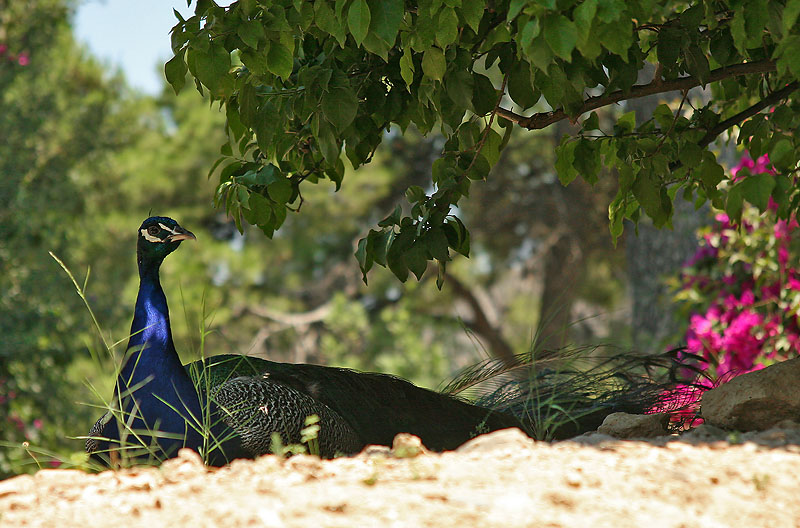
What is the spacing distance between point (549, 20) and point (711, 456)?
1232 millimetres

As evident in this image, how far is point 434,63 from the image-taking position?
2.83m

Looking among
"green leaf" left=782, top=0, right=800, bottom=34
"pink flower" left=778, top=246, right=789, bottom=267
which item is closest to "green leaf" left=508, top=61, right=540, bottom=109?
"green leaf" left=782, top=0, right=800, bottom=34

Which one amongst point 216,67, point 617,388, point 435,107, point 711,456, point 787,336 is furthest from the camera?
point 787,336

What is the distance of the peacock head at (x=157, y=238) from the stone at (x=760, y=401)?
2.35 m

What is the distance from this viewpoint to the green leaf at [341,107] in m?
3.01

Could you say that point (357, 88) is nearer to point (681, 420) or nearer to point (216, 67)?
point (216, 67)

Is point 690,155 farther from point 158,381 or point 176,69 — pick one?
point 158,381

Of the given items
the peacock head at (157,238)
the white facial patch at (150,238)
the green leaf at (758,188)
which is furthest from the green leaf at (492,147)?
the white facial patch at (150,238)

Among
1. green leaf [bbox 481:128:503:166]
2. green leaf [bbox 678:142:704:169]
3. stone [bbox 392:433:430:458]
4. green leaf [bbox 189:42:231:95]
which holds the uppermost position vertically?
green leaf [bbox 189:42:231:95]

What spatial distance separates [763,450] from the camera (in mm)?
2607

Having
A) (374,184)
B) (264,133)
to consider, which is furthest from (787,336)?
(374,184)

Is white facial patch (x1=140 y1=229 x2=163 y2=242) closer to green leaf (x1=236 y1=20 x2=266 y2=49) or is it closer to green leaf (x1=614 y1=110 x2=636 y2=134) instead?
green leaf (x1=236 y1=20 x2=266 y2=49)

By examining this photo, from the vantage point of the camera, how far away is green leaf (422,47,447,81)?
2828 mm

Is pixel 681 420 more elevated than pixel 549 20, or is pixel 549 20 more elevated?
pixel 549 20
